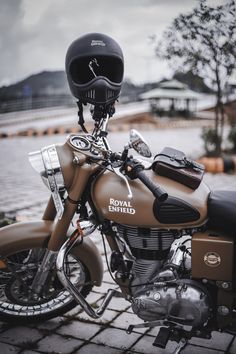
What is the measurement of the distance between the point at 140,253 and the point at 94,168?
564mm

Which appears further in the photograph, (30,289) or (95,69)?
(30,289)

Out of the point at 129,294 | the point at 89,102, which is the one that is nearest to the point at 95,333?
the point at 129,294

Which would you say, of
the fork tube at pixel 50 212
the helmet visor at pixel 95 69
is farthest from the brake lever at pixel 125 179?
the fork tube at pixel 50 212

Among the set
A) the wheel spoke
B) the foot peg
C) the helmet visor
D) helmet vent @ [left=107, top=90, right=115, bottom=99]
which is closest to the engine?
the foot peg

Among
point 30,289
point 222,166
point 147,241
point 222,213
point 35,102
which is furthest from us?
point 35,102

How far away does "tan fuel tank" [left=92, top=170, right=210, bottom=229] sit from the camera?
252cm

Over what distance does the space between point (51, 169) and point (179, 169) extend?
74 centimetres

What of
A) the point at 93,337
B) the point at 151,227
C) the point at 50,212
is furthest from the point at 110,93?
the point at 93,337

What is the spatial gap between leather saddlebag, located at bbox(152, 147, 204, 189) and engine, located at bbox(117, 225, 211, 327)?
32 centimetres

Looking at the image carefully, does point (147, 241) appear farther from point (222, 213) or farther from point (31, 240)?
point (31, 240)

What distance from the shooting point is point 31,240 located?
3.06 metres

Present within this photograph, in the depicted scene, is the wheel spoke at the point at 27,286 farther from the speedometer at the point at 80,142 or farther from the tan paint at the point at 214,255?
the tan paint at the point at 214,255

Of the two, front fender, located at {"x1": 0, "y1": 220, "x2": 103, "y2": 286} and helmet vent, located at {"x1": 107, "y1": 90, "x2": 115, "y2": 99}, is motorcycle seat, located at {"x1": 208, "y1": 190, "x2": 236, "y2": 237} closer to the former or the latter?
helmet vent, located at {"x1": 107, "y1": 90, "x2": 115, "y2": 99}

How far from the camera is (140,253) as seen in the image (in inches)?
107
